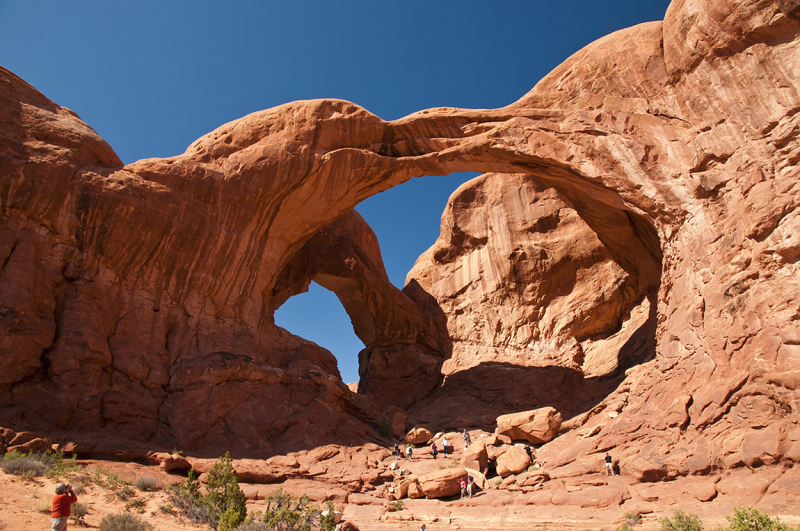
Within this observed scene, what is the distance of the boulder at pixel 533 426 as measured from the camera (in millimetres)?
18766

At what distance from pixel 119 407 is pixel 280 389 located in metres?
5.54

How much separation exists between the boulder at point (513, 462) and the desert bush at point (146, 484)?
32.7ft

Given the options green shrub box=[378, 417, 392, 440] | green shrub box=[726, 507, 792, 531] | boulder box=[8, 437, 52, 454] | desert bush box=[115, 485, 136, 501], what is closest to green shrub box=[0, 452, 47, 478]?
boulder box=[8, 437, 52, 454]

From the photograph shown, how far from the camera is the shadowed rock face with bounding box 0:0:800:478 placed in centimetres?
1402

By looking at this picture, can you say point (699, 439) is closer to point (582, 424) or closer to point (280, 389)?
point (582, 424)

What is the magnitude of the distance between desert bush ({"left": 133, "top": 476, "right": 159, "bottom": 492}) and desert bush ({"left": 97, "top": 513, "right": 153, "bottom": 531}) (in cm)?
308

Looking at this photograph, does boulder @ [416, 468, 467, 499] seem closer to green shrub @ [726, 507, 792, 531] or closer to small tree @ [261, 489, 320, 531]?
small tree @ [261, 489, 320, 531]

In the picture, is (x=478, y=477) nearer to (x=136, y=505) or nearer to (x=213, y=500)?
(x=213, y=500)

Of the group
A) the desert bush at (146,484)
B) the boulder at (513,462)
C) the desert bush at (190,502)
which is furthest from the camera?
the boulder at (513,462)

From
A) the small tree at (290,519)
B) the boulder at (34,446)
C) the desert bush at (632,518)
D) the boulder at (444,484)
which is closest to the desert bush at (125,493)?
the boulder at (34,446)

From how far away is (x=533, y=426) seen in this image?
62.3 ft

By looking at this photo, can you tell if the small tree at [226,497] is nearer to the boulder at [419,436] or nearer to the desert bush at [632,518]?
the desert bush at [632,518]

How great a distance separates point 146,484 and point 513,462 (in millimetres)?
10511

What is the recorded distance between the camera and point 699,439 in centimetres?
1343
